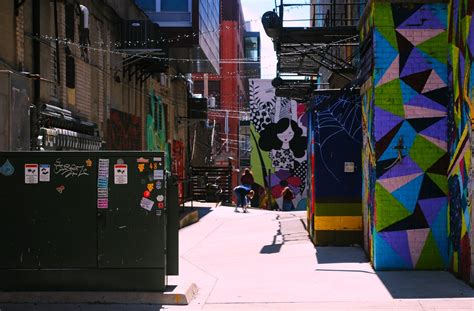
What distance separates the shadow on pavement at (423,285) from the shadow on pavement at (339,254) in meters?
1.46

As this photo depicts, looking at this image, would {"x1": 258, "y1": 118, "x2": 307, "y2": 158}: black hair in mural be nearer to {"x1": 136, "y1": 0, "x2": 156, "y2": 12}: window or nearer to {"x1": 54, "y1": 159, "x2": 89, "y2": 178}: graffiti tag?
{"x1": 136, "y1": 0, "x2": 156, "y2": 12}: window

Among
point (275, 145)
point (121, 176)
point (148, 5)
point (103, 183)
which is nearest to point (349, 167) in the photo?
point (121, 176)

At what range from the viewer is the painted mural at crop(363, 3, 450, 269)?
9.59m

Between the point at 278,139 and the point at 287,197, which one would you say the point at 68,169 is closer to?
the point at 287,197

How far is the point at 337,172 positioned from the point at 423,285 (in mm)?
4606

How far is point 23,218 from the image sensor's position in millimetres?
8016

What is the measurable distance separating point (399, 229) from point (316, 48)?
5.15m

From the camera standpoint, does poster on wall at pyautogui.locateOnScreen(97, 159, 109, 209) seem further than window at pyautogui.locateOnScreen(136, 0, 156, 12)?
No

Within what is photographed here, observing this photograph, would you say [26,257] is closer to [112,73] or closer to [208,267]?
[208,267]

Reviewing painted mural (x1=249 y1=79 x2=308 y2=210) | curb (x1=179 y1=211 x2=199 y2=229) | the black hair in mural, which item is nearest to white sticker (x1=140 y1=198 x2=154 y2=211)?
curb (x1=179 y1=211 x2=199 y2=229)

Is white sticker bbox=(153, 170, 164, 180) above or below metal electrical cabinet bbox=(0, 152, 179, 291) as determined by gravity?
above

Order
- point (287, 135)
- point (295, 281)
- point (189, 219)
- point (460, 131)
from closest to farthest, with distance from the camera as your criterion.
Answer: point (460, 131), point (295, 281), point (189, 219), point (287, 135)

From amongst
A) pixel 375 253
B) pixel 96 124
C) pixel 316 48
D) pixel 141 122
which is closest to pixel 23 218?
pixel 375 253

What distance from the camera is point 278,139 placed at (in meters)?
40.5
